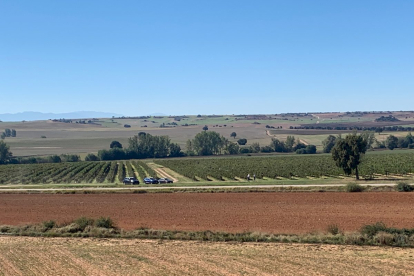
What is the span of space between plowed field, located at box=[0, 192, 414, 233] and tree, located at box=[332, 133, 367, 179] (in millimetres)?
17037

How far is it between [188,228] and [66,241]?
293 inches

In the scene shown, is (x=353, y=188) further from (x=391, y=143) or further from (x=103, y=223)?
(x=391, y=143)

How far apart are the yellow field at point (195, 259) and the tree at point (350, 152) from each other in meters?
35.5

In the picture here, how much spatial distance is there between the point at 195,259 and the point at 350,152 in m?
40.9

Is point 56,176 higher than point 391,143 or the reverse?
the reverse

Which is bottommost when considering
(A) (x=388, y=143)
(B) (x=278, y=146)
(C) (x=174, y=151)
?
(C) (x=174, y=151)

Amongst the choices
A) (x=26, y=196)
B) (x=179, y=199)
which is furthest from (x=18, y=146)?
(x=179, y=199)

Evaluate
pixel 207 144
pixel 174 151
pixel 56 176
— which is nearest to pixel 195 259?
pixel 56 176

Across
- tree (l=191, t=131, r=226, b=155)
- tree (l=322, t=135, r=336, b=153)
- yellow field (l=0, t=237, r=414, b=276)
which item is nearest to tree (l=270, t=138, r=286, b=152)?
tree (l=322, t=135, r=336, b=153)

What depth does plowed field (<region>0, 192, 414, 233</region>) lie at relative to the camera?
28125mm

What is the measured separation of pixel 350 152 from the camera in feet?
183

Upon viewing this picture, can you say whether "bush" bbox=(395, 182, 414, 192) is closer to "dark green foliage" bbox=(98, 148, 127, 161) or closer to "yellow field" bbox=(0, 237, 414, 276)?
"yellow field" bbox=(0, 237, 414, 276)

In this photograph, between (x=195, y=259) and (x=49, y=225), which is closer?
(x=195, y=259)

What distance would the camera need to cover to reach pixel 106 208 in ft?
119
